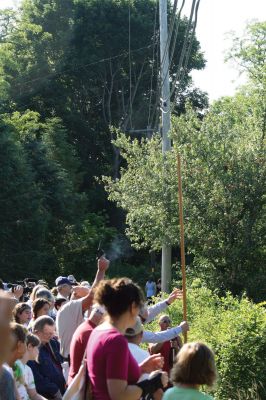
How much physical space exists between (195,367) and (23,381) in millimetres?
2417

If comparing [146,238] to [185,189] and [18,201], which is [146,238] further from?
[18,201]

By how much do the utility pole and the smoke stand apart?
24922 millimetres

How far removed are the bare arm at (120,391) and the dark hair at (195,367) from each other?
33 centimetres

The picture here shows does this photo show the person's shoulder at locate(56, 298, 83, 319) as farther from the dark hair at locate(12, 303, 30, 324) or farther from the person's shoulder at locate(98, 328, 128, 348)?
the person's shoulder at locate(98, 328, 128, 348)

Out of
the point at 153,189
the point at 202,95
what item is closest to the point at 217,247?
the point at 153,189

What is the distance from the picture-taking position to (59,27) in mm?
57219

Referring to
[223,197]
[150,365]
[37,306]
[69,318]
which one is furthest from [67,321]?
[223,197]

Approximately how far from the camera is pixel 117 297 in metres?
5.37

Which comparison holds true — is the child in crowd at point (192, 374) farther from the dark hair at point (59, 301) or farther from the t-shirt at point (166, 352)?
the dark hair at point (59, 301)

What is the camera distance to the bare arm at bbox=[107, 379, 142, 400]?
5156mm

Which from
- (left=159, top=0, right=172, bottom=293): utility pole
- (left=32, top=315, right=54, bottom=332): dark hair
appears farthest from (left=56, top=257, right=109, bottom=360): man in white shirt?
(left=159, top=0, right=172, bottom=293): utility pole

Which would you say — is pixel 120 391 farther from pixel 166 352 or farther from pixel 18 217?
pixel 18 217

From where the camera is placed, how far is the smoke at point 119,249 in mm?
49338

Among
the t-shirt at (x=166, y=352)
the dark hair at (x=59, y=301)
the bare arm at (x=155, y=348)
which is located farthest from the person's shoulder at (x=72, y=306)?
the dark hair at (x=59, y=301)
